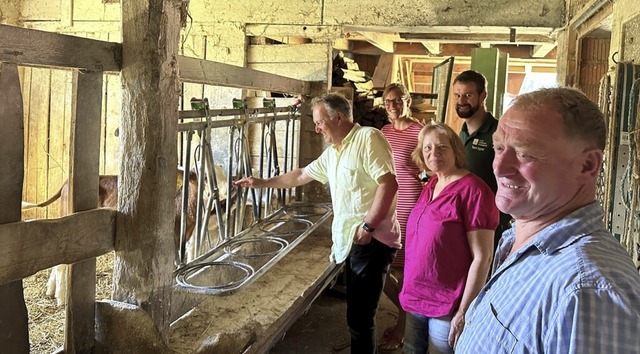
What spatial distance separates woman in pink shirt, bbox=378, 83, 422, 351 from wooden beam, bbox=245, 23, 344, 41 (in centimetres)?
152

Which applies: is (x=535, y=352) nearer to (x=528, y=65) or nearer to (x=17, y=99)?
(x=17, y=99)

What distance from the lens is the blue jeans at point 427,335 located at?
2264 millimetres

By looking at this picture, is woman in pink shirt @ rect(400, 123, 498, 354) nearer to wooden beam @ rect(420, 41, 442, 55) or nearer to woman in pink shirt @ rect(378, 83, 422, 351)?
woman in pink shirt @ rect(378, 83, 422, 351)

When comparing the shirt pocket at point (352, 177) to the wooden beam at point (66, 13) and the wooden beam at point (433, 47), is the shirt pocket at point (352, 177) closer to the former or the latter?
the wooden beam at point (66, 13)

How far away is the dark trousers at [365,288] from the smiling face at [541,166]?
1859 mm

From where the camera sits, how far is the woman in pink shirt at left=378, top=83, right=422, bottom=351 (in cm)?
370

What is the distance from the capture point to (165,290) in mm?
2117

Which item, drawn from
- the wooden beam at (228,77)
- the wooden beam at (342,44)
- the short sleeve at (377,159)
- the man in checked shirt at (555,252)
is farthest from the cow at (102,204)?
the man in checked shirt at (555,252)

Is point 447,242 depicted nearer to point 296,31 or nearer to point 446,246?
point 446,246

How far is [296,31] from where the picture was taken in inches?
209

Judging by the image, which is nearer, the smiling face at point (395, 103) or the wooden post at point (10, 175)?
the wooden post at point (10, 175)

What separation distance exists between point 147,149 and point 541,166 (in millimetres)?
1387

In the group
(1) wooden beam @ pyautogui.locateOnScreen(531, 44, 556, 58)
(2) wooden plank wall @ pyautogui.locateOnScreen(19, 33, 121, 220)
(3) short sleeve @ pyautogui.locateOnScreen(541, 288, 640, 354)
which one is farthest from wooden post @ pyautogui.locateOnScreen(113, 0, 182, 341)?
(1) wooden beam @ pyautogui.locateOnScreen(531, 44, 556, 58)

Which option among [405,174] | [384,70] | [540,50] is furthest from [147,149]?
[384,70]
